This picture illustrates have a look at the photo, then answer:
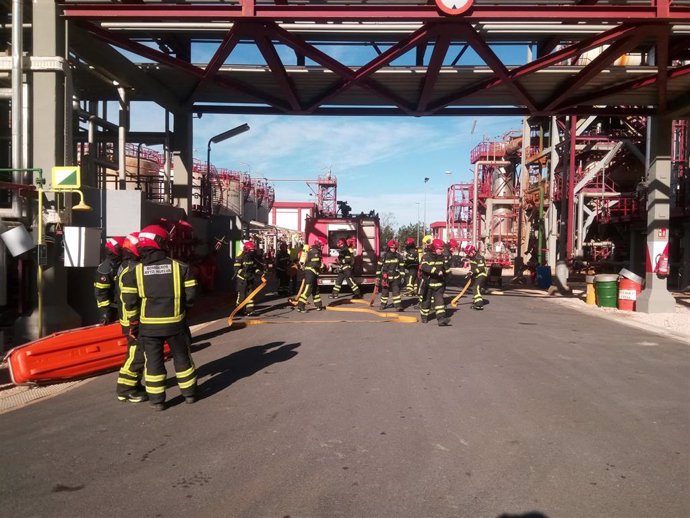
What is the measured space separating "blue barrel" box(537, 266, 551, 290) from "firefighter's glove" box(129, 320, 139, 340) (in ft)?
62.2

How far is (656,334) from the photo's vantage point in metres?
10.3

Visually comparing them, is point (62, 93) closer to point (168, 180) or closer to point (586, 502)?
point (168, 180)

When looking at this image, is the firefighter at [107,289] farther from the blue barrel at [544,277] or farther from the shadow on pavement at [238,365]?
the blue barrel at [544,277]

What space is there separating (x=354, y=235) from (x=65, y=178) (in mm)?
11377

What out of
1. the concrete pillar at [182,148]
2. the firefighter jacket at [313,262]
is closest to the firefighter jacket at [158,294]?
the firefighter jacket at [313,262]

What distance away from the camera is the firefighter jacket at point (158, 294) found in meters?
5.16

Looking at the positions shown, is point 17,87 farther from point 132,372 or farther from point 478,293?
point 478,293

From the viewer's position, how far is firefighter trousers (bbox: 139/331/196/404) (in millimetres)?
5133

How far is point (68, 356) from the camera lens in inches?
251

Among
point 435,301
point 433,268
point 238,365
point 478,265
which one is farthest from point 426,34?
point 238,365

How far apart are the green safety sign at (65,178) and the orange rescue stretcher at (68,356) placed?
2318 mm

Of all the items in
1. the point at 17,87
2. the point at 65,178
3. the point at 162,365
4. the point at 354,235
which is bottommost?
the point at 162,365

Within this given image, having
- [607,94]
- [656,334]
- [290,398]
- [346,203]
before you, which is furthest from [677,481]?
[346,203]

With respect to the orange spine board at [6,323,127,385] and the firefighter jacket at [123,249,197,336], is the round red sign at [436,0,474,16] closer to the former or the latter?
the firefighter jacket at [123,249,197,336]
